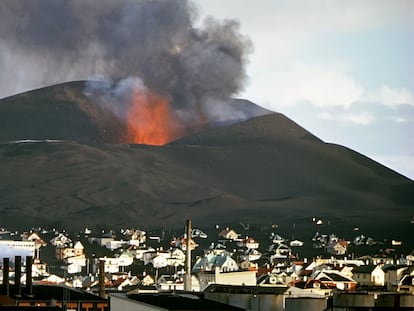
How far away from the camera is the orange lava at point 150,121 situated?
135m

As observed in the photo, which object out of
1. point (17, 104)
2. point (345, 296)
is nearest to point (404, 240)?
point (17, 104)

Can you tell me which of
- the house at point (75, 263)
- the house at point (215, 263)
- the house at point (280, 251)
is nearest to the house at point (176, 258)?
the house at point (75, 263)

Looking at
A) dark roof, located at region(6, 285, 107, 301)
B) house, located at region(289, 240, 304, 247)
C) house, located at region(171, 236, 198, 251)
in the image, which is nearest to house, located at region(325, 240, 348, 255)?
house, located at region(289, 240, 304, 247)

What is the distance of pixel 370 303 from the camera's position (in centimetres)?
2670

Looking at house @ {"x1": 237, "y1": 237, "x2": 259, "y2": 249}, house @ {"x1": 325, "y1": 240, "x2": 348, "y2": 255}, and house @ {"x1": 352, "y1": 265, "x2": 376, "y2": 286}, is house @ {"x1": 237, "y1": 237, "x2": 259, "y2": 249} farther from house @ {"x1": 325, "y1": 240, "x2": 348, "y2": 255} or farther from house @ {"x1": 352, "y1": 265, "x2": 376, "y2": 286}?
house @ {"x1": 352, "y1": 265, "x2": 376, "y2": 286}

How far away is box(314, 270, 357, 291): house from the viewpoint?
5307 cm

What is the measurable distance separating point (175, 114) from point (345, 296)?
111 meters

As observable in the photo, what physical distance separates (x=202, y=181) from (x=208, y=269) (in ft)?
195

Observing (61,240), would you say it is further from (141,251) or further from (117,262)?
(117,262)

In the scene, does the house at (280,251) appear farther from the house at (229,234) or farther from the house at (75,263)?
the house at (75,263)

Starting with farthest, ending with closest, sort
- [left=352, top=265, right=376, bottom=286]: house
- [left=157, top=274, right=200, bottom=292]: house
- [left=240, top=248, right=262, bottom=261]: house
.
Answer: [left=240, top=248, right=262, bottom=261]: house → [left=352, top=265, right=376, bottom=286]: house → [left=157, top=274, right=200, bottom=292]: house

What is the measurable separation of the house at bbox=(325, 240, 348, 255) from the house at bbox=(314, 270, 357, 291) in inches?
958

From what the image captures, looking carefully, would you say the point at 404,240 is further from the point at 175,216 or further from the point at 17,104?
the point at 17,104

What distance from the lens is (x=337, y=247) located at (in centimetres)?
8556
